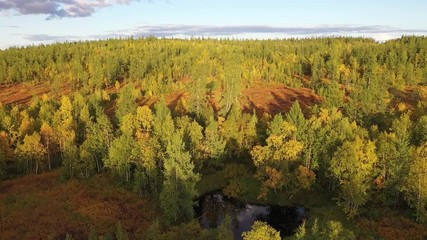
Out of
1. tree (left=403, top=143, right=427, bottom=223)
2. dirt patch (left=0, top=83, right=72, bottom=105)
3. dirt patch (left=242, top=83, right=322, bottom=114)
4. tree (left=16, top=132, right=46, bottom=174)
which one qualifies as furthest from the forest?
dirt patch (left=0, top=83, right=72, bottom=105)

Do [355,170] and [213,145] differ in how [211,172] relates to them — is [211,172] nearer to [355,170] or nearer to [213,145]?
[213,145]

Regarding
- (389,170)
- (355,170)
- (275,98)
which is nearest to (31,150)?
(355,170)

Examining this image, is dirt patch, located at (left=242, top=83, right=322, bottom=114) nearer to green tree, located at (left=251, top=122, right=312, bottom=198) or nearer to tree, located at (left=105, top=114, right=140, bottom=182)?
green tree, located at (left=251, top=122, right=312, bottom=198)

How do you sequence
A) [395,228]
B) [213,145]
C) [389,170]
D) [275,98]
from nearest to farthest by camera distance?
[395,228] → [389,170] → [213,145] → [275,98]

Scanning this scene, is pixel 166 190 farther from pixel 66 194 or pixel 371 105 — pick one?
pixel 371 105

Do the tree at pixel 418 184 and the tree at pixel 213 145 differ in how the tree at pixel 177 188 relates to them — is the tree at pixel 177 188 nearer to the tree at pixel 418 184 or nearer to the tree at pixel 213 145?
the tree at pixel 213 145

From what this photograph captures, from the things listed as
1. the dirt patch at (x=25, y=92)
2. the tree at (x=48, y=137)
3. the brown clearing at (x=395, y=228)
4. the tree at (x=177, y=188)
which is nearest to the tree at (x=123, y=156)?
the tree at (x=177, y=188)
